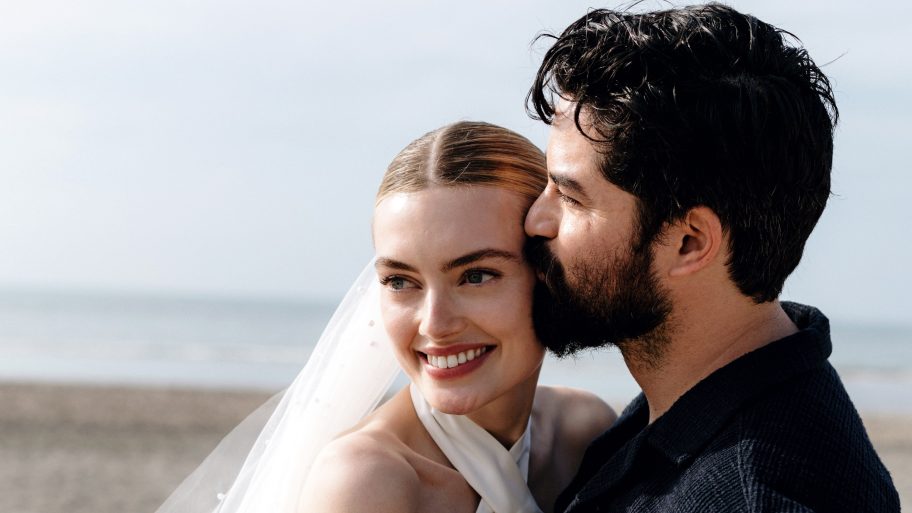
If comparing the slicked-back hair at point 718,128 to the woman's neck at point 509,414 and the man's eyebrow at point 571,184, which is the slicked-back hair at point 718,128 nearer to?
the man's eyebrow at point 571,184

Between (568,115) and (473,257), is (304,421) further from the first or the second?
(568,115)

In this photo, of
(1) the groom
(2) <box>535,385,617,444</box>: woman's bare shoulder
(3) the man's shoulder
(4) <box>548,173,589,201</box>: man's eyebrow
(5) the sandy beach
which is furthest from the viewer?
(5) the sandy beach

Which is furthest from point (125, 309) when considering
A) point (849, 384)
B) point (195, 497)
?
point (195, 497)

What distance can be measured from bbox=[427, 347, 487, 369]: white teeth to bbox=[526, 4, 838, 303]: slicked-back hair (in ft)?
2.16

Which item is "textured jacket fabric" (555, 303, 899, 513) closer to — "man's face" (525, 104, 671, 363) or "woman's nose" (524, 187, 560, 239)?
"man's face" (525, 104, 671, 363)

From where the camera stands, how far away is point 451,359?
10.8ft

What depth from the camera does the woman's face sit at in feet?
10.5

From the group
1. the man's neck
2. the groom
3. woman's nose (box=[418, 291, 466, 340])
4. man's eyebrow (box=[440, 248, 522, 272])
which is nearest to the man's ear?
the groom

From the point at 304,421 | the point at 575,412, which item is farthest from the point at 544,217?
the point at 304,421

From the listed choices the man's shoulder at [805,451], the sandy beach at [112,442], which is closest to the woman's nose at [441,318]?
the man's shoulder at [805,451]

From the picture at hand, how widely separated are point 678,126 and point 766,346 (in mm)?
652

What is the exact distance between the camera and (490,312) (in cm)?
324

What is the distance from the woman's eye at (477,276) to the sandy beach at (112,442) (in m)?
9.44

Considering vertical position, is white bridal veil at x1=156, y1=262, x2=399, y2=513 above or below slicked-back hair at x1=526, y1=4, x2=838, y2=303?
below
